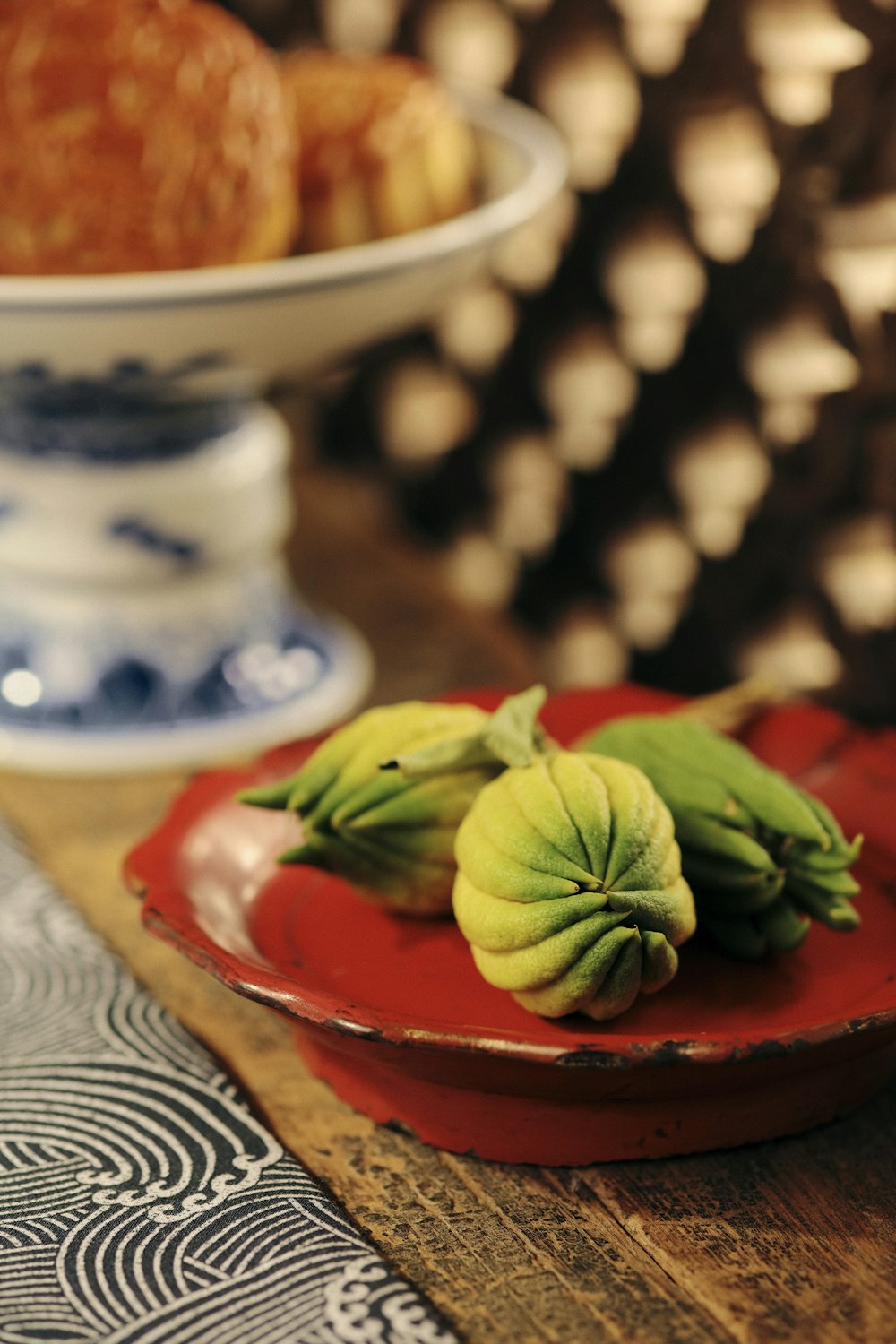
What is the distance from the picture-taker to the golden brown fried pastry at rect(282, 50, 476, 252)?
1.84 ft

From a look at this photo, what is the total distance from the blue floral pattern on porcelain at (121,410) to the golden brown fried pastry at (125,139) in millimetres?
34

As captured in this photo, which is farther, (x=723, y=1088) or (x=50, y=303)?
(x=50, y=303)

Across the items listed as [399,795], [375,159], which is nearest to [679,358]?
[375,159]

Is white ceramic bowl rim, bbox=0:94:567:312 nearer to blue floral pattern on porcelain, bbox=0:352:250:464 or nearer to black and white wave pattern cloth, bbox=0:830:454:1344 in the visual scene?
blue floral pattern on porcelain, bbox=0:352:250:464

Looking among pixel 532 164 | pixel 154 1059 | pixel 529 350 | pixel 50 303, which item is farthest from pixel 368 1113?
pixel 529 350

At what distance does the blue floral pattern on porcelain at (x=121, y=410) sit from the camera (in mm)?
515

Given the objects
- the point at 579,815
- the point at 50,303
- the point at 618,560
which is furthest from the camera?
the point at 618,560

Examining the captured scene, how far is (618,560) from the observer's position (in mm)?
724

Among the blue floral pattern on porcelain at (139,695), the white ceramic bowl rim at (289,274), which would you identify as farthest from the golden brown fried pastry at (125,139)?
the blue floral pattern on porcelain at (139,695)

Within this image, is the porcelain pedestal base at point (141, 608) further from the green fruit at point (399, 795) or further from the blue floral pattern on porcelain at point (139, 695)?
the green fruit at point (399, 795)

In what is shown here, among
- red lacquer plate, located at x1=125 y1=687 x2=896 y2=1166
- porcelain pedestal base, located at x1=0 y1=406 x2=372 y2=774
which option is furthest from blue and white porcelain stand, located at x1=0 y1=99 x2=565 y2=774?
red lacquer plate, located at x1=125 y1=687 x2=896 y2=1166

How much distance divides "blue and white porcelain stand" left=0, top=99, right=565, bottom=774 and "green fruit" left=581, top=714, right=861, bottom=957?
21 centimetres

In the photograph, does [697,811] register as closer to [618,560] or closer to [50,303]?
[50,303]

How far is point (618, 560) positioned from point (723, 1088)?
399 millimetres
